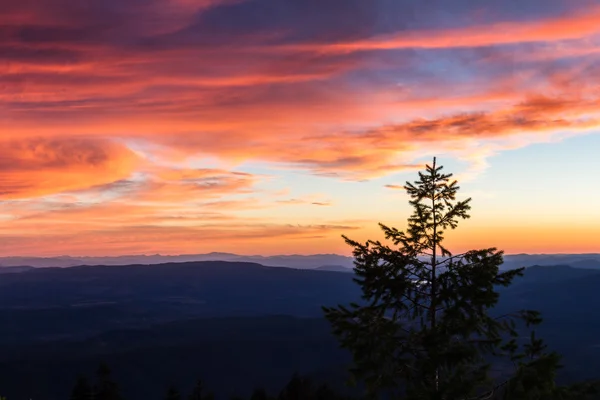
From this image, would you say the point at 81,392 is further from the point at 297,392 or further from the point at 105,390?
the point at 297,392

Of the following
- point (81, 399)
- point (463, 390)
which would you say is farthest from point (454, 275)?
point (81, 399)

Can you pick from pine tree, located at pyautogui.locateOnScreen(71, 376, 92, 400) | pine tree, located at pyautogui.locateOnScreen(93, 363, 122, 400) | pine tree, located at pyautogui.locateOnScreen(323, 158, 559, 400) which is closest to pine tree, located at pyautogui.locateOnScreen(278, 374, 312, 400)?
pine tree, located at pyautogui.locateOnScreen(93, 363, 122, 400)

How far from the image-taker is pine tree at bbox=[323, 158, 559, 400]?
1385 cm

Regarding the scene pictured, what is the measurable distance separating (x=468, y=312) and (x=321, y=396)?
7211 centimetres

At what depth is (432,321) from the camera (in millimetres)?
15172

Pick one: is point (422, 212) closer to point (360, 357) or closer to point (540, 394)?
point (360, 357)

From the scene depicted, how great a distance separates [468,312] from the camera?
14938mm

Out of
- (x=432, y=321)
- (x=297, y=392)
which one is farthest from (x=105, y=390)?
(x=432, y=321)

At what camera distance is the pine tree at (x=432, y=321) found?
1385 cm

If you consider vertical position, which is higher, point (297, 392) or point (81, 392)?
point (81, 392)

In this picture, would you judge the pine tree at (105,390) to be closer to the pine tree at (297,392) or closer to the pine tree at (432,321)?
the pine tree at (297,392)

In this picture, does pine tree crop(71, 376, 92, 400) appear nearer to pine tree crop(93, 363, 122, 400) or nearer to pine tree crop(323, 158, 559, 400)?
pine tree crop(93, 363, 122, 400)

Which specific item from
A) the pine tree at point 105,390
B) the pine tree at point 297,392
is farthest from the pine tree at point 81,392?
the pine tree at point 297,392

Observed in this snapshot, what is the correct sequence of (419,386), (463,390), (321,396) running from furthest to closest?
(321,396), (419,386), (463,390)
